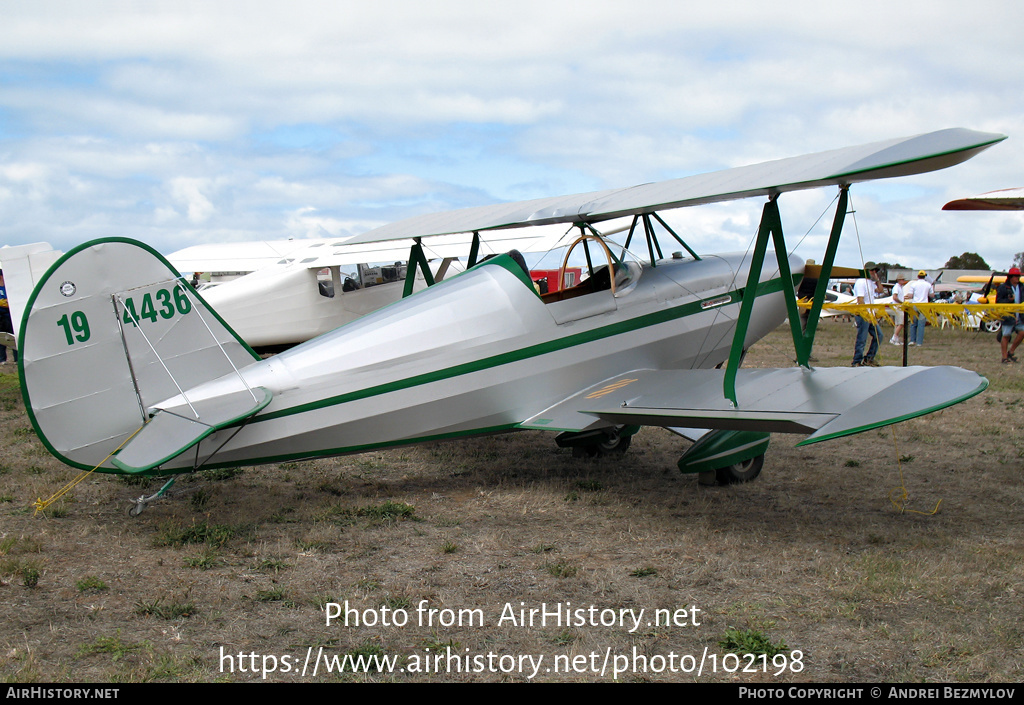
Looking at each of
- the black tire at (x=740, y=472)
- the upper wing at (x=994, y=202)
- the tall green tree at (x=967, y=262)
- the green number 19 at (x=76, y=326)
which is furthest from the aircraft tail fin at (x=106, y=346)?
the tall green tree at (x=967, y=262)

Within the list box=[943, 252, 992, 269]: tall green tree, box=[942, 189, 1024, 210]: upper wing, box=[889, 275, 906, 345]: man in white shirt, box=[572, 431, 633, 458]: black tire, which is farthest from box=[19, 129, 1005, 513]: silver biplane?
box=[943, 252, 992, 269]: tall green tree

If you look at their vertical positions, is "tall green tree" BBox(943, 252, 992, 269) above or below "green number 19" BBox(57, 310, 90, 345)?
below

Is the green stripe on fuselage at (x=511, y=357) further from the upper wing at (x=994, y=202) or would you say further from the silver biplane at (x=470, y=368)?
the upper wing at (x=994, y=202)

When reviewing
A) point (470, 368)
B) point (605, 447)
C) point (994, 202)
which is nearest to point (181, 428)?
point (470, 368)

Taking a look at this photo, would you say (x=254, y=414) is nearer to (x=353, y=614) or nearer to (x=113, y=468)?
(x=113, y=468)

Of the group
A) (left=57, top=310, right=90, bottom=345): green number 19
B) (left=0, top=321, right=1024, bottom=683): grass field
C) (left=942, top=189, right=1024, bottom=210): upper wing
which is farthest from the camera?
(left=942, top=189, right=1024, bottom=210): upper wing

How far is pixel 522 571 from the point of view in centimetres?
417

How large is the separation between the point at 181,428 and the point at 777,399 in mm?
3754

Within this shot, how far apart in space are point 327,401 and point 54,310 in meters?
1.65

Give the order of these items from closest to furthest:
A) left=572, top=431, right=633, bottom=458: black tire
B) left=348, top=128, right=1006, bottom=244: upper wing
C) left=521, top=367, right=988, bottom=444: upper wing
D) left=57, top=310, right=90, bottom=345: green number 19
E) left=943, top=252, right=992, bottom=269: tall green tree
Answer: left=348, top=128, right=1006, bottom=244: upper wing → left=57, top=310, right=90, bottom=345: green number 19 → left=521, top=367, right=988, bottom=444: upper wing → left=572, top=431, right=633, bottom=458: black tire → left=943, top=252, right=992, bottom=269: tall green tree

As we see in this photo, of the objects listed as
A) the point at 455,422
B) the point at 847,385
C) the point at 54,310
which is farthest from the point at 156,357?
the point at 847,385

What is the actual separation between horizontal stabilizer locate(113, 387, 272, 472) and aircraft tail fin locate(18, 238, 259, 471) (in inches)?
6.0

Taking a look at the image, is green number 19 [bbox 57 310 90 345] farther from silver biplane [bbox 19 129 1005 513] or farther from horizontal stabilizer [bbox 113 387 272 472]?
horizontal stabilizer [bbox 113 387 272 472]

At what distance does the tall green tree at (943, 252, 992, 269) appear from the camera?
2677 inches
